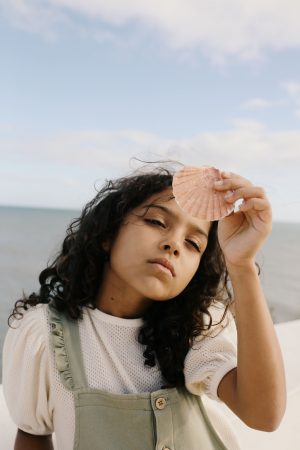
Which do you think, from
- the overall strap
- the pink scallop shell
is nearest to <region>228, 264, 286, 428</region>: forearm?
the pink scallop shell

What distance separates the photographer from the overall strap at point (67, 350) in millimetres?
1104

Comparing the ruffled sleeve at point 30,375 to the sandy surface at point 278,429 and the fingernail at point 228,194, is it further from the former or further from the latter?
the fingernail at point 228,194

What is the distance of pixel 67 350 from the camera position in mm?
1136

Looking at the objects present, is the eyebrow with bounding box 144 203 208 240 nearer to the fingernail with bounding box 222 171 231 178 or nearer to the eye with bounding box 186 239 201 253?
the eye with bounding box 186 239 201 253

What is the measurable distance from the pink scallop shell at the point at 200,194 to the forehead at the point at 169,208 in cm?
9

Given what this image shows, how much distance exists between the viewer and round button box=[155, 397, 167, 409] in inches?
44.0

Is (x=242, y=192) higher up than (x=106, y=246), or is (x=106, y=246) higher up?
(x=242, y=192)

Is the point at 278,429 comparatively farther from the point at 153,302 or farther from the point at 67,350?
the point at 67,350

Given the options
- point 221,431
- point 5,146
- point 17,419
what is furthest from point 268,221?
point 5,146

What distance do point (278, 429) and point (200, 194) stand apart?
1083 mm

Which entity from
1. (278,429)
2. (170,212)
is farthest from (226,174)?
(278,429)

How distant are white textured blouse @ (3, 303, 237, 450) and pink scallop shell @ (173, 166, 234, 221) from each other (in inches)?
13.7

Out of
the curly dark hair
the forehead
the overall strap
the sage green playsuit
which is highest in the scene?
the forehead

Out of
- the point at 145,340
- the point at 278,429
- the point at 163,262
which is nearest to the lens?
the point at 163,262
